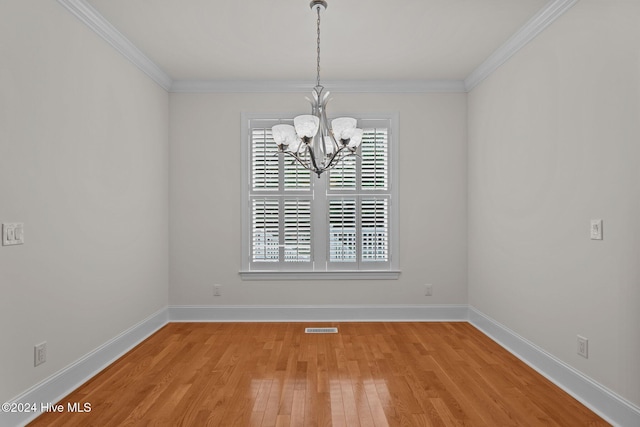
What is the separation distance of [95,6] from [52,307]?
7.12 ft

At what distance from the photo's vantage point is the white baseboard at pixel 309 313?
15.1 feet

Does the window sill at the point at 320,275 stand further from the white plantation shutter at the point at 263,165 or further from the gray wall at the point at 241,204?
the white plantation shutter at the point at 263,165

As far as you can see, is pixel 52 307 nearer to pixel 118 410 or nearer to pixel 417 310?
pixel 118 410

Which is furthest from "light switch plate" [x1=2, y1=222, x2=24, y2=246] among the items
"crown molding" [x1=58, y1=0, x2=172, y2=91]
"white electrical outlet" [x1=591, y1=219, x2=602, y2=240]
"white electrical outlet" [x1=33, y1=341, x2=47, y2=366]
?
"white electrical outlet" [x1=591, y1=219, x2=602, y2=240]

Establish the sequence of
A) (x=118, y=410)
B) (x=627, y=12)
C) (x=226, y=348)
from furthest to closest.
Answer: (x=226, y=348), (x=118, y=410), (x=627, y=12)

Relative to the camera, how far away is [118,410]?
2.51m

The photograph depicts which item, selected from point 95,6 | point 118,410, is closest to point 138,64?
point 95,6

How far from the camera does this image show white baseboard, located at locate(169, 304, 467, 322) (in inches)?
182

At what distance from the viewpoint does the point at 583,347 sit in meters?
2.68

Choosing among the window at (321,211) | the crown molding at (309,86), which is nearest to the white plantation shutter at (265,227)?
the window at (321,211)

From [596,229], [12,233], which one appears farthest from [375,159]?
[12,233]

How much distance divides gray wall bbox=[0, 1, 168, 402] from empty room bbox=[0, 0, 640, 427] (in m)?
0.02

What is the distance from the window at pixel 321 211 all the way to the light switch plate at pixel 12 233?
2457mm

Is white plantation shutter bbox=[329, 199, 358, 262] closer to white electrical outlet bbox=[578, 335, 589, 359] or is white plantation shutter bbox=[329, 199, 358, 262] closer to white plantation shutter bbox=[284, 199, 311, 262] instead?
white plantation shutter bbox=[284, 199, 311, 262]
